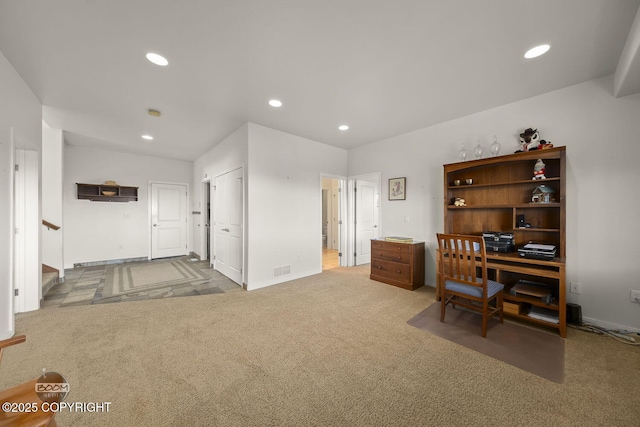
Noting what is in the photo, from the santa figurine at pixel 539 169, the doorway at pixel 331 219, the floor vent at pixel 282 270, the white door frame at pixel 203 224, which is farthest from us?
the doorway at pixel 331 219

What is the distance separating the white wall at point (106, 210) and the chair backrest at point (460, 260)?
6805mm

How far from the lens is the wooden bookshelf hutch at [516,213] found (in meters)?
2.60

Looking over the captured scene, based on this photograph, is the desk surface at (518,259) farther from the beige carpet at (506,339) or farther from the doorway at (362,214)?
the doorway at (362,214)

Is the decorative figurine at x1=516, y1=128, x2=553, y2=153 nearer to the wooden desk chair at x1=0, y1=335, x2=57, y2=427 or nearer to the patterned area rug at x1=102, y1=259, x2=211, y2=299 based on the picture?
the wooden desk chair at x1=0, y1=335, x2=57, y2=427

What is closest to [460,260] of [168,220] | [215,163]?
[215,163]

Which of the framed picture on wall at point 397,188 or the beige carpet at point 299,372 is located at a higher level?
the framed picture on wall at point 397,188

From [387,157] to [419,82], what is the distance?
2.03m

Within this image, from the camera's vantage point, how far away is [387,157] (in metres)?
4.70

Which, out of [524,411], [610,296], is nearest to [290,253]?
[524,411]

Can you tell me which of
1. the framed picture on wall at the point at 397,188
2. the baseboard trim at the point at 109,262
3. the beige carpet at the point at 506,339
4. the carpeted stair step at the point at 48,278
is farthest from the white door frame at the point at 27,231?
the framed picture on wall at the point at 397,188

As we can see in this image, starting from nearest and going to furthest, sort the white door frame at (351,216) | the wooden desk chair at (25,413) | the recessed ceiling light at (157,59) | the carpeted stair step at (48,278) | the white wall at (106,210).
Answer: the wooden desk chair at (25,413) < the recessed ceiling light at (157,59) < the carpeted stair step at (48,278) < the white wall at (106,210) < the white door frame at (351,216)

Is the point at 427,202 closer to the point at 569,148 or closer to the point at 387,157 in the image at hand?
the point at 387,157

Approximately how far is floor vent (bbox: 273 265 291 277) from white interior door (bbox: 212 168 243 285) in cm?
60

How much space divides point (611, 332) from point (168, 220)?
27.1 ft
